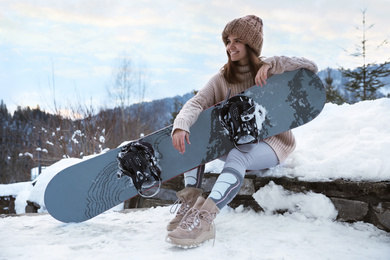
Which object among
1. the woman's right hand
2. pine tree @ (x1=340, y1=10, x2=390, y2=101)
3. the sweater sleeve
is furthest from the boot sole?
pine tree @ (x1=340, y1=10, x2=390, y2=101)

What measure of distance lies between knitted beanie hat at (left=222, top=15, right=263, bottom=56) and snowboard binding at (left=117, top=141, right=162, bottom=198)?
2.82 ft

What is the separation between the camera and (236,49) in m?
1.76

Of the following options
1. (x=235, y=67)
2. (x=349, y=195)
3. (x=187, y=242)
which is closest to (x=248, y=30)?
(x=235, y=67)

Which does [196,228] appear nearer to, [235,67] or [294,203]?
[294,203]

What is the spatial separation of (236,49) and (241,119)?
45 centimetres

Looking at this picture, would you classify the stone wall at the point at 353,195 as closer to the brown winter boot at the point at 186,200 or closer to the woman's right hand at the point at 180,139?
the brown winter boot at the point at 186,200

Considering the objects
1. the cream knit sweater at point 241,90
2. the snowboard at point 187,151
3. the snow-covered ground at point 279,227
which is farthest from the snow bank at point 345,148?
the snowboard at point 187,151

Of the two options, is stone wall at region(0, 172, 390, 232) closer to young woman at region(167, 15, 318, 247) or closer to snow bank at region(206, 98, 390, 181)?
snow bank at region(206, 98, 390, 181)

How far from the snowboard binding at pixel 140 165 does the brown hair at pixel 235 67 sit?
0.67m

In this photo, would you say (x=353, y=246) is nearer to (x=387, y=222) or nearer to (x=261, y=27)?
(x=387, y=222)

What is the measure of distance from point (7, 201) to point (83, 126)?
121 inches

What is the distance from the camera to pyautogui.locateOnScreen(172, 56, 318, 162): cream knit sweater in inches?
66.7

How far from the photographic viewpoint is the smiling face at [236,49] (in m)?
Answer: 1.75

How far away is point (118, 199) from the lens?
1.82 m
